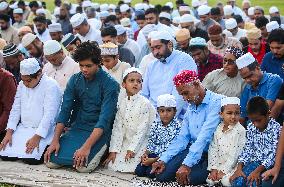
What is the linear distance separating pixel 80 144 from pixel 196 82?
58.1 inches

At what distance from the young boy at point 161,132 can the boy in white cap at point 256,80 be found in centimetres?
75

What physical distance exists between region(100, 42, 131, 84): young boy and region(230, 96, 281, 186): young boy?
2.30m

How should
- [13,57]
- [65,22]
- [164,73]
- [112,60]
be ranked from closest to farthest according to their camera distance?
[164,73] → [112,60] → [13,57] → [65,22]

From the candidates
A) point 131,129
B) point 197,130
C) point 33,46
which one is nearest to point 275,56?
point 197,130

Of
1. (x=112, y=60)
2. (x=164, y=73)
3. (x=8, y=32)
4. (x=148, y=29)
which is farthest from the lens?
(x=8, y=32)

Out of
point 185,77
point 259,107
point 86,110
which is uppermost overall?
point 185,77

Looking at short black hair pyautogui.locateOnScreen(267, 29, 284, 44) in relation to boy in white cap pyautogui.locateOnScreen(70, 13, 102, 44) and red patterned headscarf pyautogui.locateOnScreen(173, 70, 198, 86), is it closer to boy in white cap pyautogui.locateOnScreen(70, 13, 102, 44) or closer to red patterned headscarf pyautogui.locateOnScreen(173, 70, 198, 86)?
red patterned headscarf pyautogui.locateOnScreen(173, 70, 198, 86)

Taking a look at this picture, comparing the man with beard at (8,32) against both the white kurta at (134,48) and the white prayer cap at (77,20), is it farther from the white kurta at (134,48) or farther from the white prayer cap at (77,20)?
the white kurta at (134,48)

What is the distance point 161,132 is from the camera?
6301 millimetres

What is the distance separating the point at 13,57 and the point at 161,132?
2.56m

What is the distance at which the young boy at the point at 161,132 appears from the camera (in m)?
6.22

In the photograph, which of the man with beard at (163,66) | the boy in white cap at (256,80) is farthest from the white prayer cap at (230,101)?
the man with beard at (163,66)

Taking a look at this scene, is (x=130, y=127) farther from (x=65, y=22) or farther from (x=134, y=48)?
(x=65, y=22)

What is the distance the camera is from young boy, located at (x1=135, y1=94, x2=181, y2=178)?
245 inches
